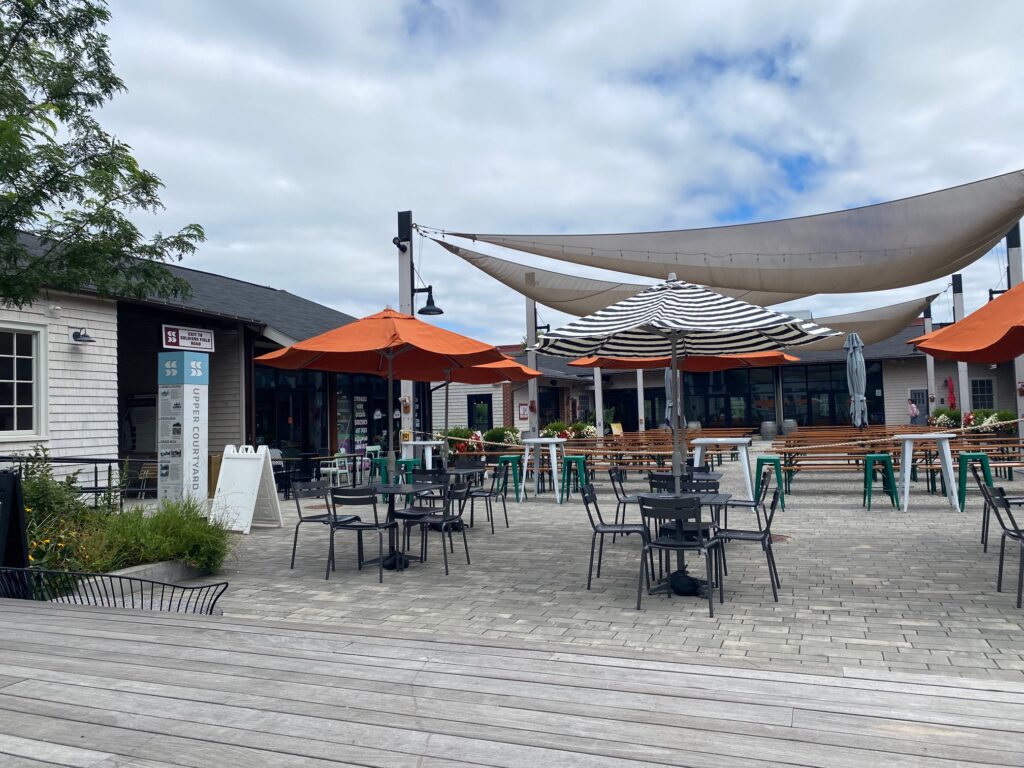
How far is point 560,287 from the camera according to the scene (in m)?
13.4

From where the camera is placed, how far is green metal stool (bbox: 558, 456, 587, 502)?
11227mm

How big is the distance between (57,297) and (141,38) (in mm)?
4392

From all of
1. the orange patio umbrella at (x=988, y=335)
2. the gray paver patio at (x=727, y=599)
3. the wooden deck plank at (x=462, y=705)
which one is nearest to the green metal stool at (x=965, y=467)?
the gray paver patio at (x=727, y=599)

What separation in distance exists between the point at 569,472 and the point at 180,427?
563cm

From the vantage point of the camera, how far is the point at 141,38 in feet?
26.8

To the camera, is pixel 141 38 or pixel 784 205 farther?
pixel 784 205

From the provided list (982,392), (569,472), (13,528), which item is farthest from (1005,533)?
(982,392)

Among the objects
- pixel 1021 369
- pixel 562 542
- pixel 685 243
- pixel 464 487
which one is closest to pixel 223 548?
pixel 464 487

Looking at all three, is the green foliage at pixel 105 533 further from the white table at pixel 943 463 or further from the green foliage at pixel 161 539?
the white table at pixel 943 463

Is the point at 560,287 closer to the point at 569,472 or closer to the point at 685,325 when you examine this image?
the point at 569,472

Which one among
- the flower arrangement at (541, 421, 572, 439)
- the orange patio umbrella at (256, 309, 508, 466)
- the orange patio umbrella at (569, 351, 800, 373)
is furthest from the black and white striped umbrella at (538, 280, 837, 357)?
the flower arrangement at (541, 421, 572, 439)

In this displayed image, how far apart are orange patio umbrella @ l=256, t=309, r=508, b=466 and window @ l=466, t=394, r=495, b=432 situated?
66.3 feet

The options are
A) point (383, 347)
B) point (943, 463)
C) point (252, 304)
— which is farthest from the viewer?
point (252, 304)

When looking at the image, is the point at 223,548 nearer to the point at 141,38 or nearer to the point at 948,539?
the point at 141,38
